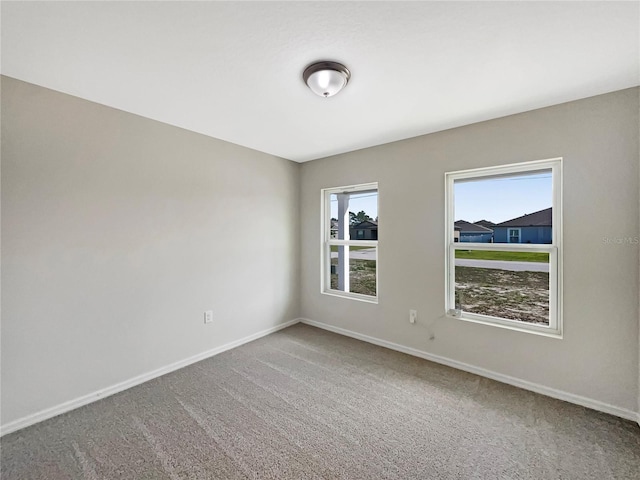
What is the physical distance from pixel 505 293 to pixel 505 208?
79 centimetres

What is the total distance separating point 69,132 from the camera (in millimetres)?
2021

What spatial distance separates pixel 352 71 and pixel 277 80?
1.67 feet

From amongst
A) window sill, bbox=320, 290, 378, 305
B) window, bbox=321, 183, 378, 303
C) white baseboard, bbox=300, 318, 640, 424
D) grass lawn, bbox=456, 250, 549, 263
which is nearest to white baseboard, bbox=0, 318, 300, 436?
window sill, bbox=320, 290, 378, 305

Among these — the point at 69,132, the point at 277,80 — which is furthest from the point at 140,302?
the point at 277,80

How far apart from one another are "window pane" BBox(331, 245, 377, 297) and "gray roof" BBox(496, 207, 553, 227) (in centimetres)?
146

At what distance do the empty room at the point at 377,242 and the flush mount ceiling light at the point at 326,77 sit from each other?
0.04 ft

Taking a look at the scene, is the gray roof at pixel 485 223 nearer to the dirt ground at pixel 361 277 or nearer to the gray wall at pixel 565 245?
the gray wall at pixel 565 245

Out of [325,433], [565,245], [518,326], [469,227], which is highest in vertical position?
[469,227]

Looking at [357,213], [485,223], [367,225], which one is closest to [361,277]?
[367,225]

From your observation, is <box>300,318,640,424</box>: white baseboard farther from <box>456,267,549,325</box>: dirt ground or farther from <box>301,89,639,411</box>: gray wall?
<box>456,267,549,325</box>: dirt ground

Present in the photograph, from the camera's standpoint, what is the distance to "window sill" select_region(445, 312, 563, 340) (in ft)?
7.35

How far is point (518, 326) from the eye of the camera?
2.41 m

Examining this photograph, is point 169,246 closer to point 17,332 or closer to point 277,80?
point 17,332

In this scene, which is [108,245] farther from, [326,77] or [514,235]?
[514,235]
